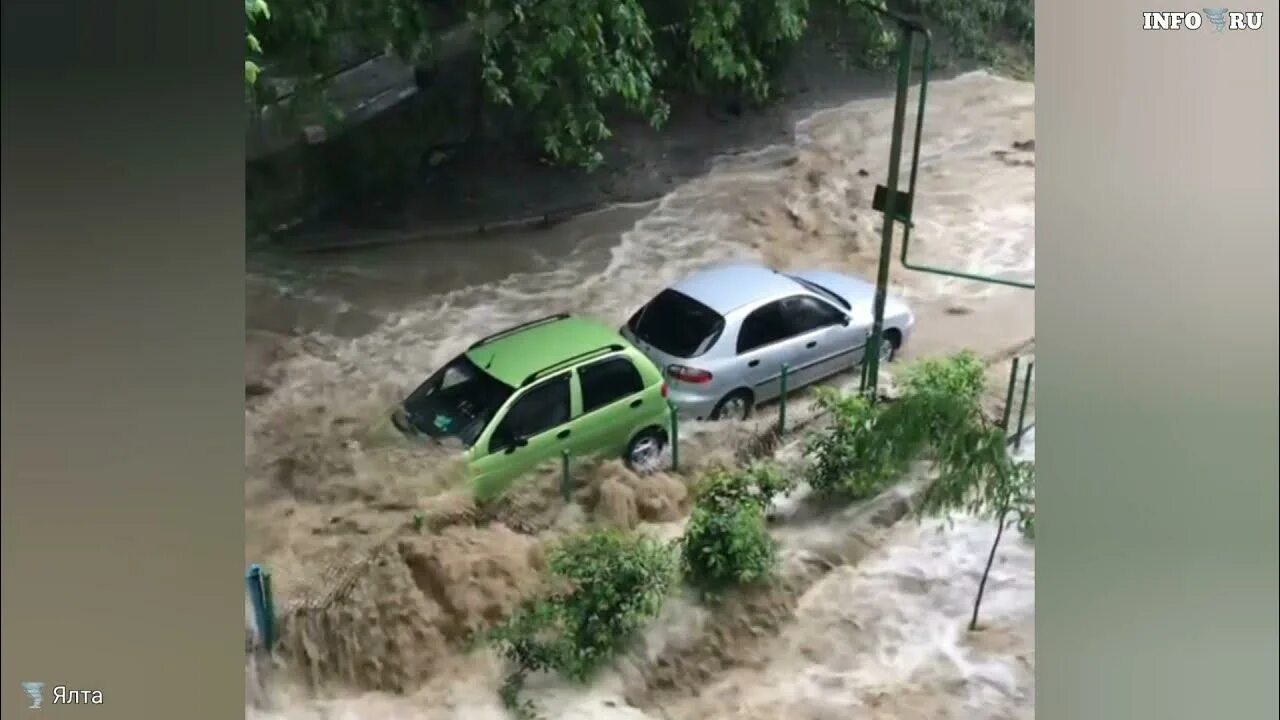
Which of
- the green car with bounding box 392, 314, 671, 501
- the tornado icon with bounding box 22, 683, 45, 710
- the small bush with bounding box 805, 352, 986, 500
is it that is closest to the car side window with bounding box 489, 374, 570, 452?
the green car with bounding box 392, 314, 671, 501

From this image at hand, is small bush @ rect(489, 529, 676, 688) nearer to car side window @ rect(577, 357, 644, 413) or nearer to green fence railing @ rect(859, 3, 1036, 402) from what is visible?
car side window @ rect(577, 357, 644, 413)

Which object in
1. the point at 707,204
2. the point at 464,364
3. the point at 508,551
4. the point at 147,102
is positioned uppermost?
the point at 147,102

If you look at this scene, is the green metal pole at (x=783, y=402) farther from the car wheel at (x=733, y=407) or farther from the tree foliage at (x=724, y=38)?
the tree foliage at (x=724, y=38)

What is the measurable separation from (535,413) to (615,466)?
132 mm

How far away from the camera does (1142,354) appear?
148 centimetres

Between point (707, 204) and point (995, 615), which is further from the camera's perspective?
point (707, 204)

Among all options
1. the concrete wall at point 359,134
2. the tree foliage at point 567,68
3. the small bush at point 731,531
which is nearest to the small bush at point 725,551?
the small bush at point 731,531

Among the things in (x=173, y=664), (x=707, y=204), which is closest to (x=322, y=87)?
(x=707, y=204)

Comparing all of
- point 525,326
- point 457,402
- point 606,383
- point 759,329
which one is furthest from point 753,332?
point 457,402

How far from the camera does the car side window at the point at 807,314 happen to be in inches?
62.5

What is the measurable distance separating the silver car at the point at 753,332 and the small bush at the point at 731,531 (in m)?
0.09

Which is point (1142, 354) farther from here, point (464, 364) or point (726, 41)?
point (464, 364)

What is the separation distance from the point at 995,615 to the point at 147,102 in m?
1.37

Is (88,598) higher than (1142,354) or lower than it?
lower
